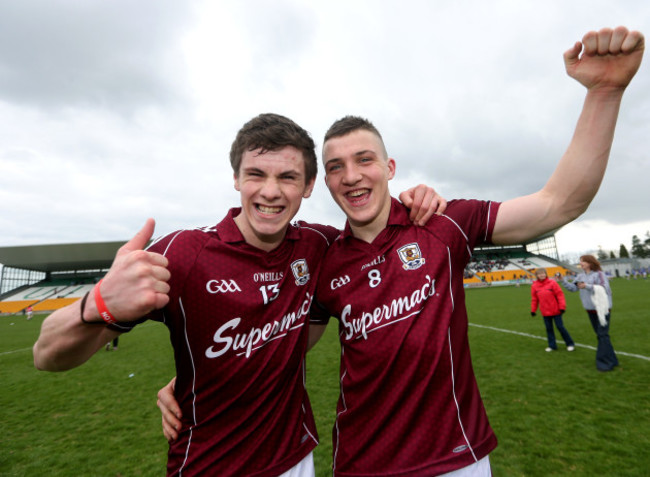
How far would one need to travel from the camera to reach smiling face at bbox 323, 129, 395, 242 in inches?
86.2

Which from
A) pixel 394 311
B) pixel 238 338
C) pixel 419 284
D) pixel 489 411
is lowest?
pixel 489 411

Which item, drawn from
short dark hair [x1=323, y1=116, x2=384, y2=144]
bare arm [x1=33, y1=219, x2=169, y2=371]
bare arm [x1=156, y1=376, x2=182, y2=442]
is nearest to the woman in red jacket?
short dark hair [x1=323, y1=116, x2=384, y2=144]

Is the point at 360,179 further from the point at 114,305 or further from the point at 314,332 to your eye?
the point at 114,305

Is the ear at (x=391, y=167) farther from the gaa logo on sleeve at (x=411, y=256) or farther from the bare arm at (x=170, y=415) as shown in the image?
the bare arm at (x=170, y=415)

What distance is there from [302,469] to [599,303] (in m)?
7.81

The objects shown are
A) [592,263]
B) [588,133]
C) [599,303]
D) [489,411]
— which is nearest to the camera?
[588,133]

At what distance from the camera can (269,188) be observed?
205cm

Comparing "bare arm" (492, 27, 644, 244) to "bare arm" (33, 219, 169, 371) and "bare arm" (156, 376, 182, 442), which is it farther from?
"bare arm" (156, 376, 182, 442)

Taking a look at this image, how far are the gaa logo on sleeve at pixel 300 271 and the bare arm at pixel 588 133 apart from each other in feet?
4.44

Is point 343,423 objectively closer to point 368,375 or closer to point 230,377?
point 368,375

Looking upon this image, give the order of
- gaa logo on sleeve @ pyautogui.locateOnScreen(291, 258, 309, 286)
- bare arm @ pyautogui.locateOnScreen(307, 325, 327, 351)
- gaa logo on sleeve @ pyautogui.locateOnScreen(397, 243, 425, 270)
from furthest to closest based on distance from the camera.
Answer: bare arm @ pyautogui.locateOnScreen(307, 325, 327, 351) → gaa logo on sleeve @ pyautogui.locateOnScreen(291, 258, 309, 286) → gaa logo on sleeve @ pyautogui.locateOnScreen(397, 243, 425, 270)

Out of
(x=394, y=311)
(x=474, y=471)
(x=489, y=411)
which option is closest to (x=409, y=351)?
(x=394, y=311)

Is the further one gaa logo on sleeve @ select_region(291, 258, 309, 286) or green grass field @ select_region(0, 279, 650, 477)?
green grass field @ select_region(0, 279, 650, 477)

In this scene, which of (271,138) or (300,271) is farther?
(300,271)
